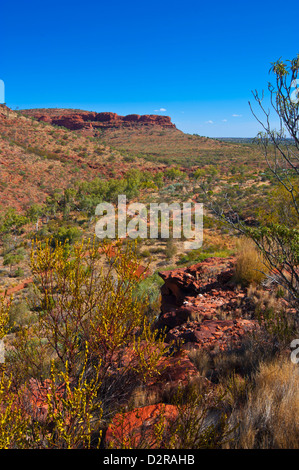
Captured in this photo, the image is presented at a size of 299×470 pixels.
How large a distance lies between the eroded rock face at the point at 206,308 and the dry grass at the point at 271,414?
40.8 inches

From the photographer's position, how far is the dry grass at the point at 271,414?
188 cm

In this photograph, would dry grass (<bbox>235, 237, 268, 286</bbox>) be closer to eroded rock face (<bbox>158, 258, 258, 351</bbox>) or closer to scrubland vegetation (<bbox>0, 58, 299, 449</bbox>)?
scrubland vegetation (<bbox>0, 58, 299, 449</bbox>)

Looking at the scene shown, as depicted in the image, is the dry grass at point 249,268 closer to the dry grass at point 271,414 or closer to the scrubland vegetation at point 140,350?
the scrubland vegetation at point 140,350

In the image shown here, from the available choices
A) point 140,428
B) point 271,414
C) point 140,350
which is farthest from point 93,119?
point 271,414

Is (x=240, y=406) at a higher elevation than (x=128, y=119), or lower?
lower

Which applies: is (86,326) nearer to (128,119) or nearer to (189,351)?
(189,351)

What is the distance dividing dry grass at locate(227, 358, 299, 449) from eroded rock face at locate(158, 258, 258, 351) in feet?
3.40

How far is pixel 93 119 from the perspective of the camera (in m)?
97.3

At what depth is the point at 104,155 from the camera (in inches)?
1519

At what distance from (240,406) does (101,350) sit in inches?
63.9

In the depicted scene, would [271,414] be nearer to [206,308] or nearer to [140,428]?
[140,428]

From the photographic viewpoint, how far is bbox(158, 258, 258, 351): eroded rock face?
3893 mm
